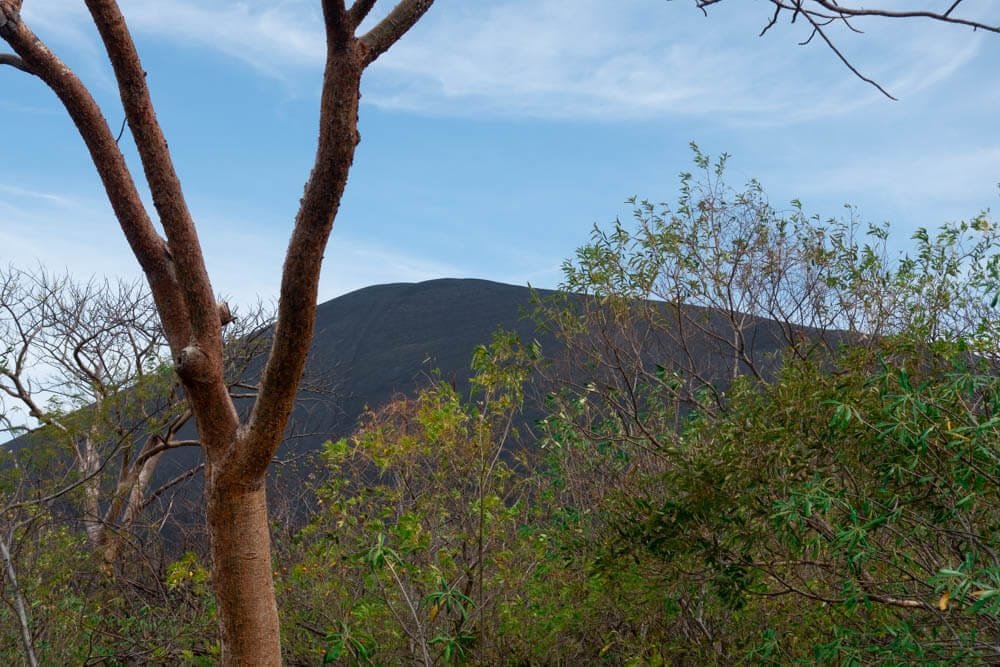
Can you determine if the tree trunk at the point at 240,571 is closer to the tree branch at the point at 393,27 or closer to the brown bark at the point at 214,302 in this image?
the brown bark at the point at 214,302

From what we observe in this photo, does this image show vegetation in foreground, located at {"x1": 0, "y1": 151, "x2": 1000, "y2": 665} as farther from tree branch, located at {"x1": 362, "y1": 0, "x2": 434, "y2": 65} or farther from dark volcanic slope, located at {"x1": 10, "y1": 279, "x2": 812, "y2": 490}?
dark volcanic slope, located at {"x1": 10, "y1": 279, "x2": 812, "y2": 490}

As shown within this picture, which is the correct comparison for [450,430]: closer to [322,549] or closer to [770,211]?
[322,549]

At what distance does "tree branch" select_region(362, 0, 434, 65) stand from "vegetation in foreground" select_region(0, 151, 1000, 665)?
1887 mm

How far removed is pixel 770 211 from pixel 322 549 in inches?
181

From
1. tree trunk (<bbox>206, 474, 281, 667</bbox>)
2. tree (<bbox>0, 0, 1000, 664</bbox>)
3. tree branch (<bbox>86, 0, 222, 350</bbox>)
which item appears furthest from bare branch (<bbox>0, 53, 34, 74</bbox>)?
tree trunk (<bbox>206, 474, 281, 667</bbox>)

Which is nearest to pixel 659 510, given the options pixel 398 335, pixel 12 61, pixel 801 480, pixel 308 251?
pixel 801 480

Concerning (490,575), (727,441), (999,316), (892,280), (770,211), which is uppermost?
(770,211)

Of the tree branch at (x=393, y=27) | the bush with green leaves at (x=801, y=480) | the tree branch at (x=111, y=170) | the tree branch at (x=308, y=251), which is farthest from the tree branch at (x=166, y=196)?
the bush with green leaves at (x=801, y=480)

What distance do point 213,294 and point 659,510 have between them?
7.45 feet

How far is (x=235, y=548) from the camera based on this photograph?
3.97m

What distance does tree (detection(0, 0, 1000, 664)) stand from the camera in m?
3.70

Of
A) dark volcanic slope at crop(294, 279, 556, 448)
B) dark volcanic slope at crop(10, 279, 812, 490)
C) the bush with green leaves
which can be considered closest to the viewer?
the bush with green leaves

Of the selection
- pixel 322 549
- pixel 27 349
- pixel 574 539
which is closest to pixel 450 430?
pixel 574 539

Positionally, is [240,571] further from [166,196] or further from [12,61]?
[12,61]
